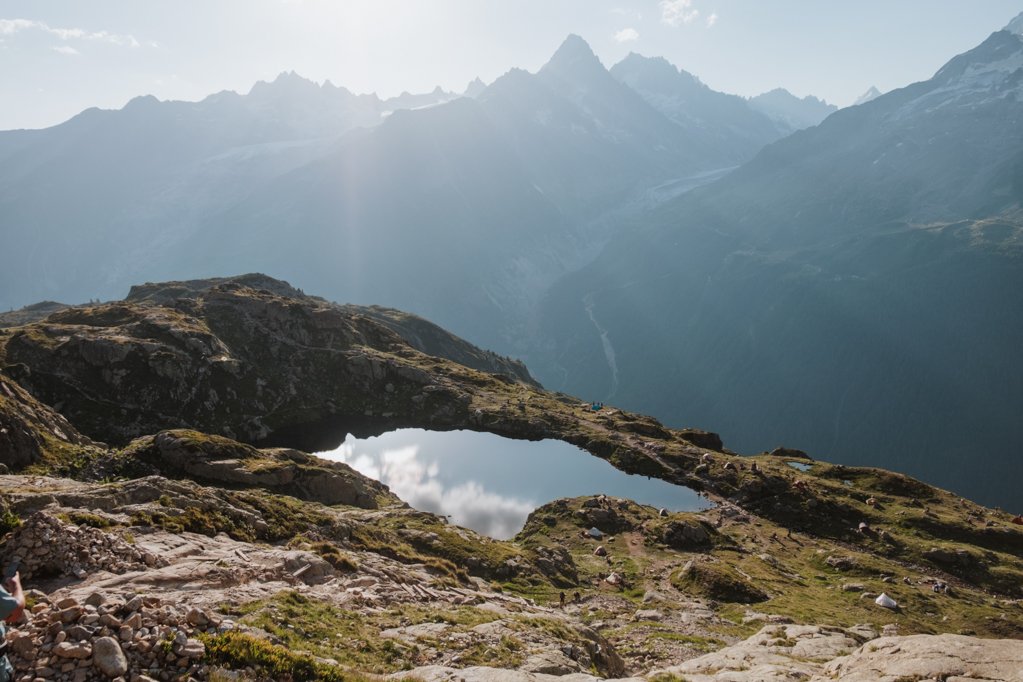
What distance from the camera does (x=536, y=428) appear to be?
130 metres

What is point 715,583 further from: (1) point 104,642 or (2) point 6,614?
(2) point 6,614

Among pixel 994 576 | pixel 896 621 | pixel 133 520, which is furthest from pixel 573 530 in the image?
pixel 133 520

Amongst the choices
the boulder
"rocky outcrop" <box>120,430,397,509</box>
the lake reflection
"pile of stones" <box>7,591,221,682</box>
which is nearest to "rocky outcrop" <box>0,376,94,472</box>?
"rocky outcrop" <box>120,430,397,509</box>

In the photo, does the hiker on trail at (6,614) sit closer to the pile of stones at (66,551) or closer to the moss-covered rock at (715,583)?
the pile of stones at (66,551)

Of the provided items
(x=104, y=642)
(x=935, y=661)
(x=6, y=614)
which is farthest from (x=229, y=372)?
(x=935, y=661)

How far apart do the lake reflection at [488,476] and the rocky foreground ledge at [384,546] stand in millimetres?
5256

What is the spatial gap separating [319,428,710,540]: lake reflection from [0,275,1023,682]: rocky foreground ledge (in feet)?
17.2

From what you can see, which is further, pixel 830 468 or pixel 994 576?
pixel 830 468

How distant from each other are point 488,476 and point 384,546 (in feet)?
192

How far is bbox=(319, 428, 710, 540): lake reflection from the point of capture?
90875 millimetres

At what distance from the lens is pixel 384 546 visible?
1898 inches

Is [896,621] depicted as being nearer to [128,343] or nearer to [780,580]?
[780,580]

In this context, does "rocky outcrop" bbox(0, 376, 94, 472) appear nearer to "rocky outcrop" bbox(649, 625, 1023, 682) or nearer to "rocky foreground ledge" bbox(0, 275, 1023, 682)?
"rocky foreground ledge" bbox(0, 275, 1023, 682)

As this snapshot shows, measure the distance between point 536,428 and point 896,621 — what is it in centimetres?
8029
